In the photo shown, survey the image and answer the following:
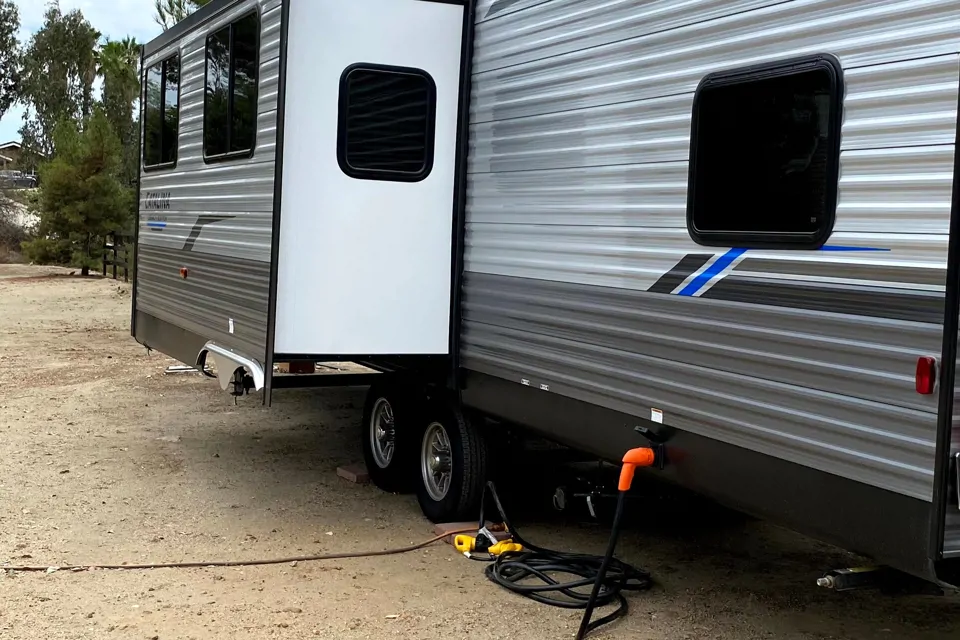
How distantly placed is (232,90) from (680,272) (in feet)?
11.7

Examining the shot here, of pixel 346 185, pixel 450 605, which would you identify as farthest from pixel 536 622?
pixel 346 185

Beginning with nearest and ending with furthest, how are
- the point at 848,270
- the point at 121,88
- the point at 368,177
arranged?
1. the point at 848,270
2. the point at 368,177
3. the point at 121,88

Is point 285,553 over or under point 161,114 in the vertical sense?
under

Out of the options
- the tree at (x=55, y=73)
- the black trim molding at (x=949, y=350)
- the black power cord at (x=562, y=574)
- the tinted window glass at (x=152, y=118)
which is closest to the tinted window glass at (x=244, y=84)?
the tinted window glass at (x=152, y=118)

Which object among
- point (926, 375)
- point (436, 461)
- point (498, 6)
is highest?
point (498, 6)

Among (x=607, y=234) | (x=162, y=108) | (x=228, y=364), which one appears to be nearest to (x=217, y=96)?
(x=162, y=108)

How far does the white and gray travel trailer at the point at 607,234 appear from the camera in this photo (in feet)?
10.3

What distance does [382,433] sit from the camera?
664 centimetres

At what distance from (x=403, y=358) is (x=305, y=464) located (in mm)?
2036

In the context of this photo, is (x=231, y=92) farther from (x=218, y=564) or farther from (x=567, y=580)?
(x=567, y=580)

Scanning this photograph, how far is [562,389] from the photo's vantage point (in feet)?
15.7

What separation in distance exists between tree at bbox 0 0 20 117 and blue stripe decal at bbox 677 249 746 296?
45.7 m

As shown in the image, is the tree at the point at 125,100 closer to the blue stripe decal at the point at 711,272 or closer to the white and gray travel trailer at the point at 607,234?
the white and gray travel trailer at the point at 607,234

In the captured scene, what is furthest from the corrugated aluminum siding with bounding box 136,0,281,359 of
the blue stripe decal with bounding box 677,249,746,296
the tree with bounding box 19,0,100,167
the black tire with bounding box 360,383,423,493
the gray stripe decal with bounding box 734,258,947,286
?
the tree with bounding box 19,0,100,167
